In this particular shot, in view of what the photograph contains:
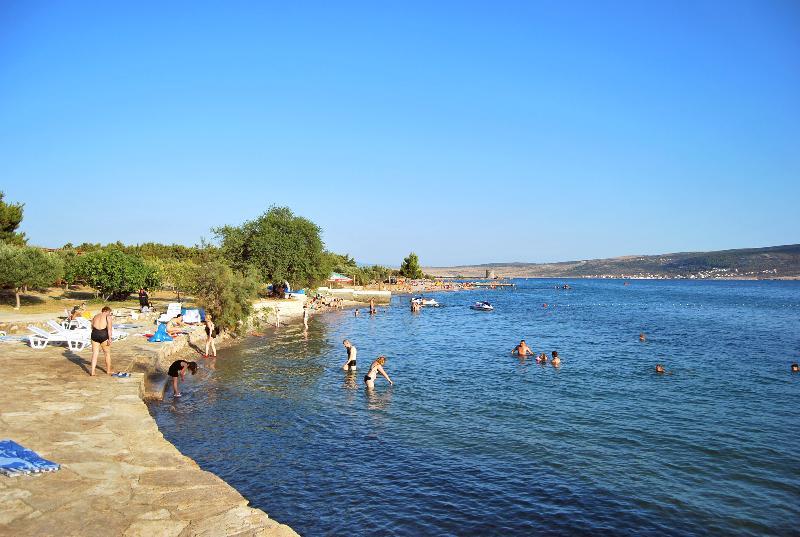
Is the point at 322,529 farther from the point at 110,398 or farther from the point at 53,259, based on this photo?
the point at 53,259

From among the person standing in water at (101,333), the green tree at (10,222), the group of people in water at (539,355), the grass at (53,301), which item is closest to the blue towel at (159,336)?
the person standing in water at (101,333)

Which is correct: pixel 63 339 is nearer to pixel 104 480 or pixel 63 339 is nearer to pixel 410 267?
pixel 104 480

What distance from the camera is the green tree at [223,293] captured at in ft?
94.8

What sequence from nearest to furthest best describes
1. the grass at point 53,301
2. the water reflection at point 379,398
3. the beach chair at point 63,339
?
the beach chair at point 63,339
the water reflection at point 379,398
the grass at point 53,301

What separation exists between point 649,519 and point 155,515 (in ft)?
27.3

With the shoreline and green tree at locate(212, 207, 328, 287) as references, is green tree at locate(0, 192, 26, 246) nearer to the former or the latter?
green tree at locate(212, 207, 328, 287)

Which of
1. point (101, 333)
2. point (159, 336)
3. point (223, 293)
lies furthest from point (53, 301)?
point (101, 333)

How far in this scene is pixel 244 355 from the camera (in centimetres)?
2559

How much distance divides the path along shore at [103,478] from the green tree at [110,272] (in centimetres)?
2642

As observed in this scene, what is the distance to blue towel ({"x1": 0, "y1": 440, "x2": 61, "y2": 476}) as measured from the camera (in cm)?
669

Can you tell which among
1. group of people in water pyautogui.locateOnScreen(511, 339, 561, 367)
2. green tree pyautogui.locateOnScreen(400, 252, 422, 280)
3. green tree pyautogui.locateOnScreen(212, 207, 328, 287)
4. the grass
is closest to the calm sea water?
group of people in water pyautogui.locateOnScreen(511, 339, 561, 367)

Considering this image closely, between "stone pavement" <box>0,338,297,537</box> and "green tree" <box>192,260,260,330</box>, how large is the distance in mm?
17430

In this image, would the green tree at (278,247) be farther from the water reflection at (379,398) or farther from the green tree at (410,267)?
the green tree at (410,267)

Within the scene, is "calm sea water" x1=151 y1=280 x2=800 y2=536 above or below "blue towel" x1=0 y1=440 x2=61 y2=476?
below
